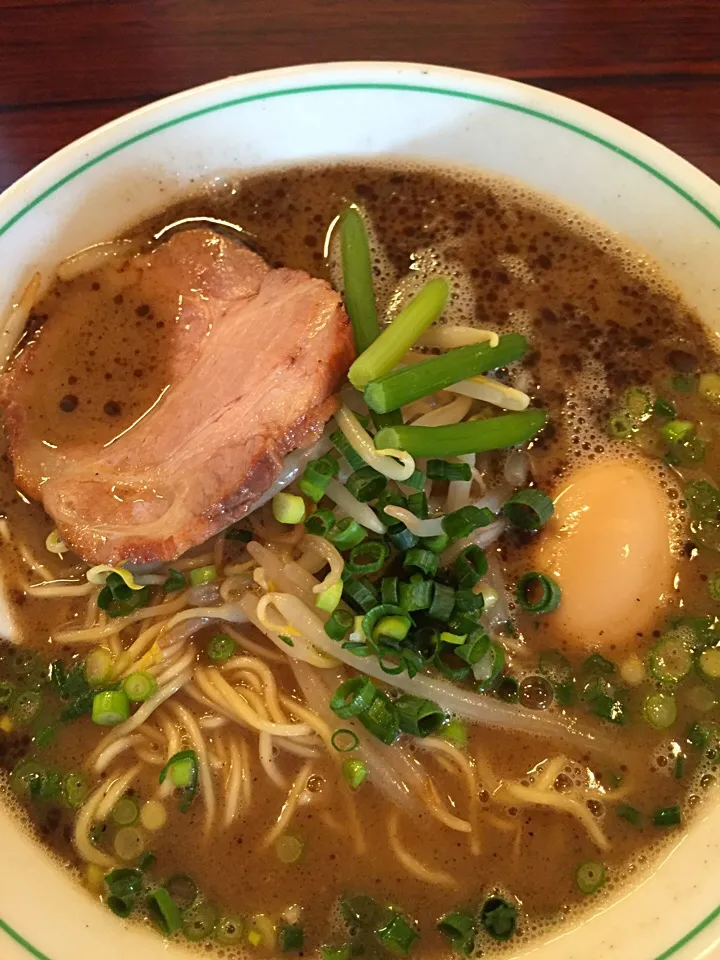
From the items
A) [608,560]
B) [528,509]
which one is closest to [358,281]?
[528,509]

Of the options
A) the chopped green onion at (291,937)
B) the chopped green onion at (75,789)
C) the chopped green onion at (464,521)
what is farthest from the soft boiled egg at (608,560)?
the chopped green onion at (75,789)

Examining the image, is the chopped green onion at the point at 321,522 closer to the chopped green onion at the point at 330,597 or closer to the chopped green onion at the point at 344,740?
the chopped green onion at the point at 330,597

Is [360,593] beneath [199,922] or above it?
above

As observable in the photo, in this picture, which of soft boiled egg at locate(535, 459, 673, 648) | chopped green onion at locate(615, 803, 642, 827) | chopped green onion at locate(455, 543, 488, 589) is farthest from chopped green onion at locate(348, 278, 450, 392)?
chopped green onion at locate(615, 803, 642, 827)

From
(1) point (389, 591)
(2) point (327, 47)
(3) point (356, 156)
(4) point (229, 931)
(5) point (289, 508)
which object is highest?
(2) point (327, 47)

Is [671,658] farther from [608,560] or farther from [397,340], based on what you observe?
[397,340]

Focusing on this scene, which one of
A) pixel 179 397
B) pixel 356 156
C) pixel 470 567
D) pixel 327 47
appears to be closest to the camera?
pixel 470 567
